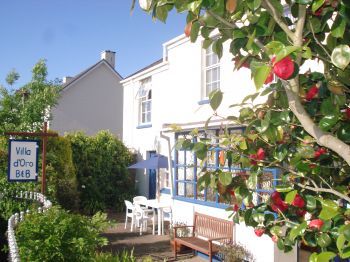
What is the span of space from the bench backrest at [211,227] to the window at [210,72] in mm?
3802

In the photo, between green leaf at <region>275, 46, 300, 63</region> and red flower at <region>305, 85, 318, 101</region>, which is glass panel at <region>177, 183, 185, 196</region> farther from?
green leaf at <region>275, 46, 300, 63</region>

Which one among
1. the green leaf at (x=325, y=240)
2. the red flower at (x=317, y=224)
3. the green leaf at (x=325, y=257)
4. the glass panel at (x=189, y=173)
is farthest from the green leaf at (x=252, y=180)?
the glass panel at (x=189, y=173)

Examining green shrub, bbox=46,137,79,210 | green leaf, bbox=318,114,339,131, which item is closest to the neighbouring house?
green shrub, bbox=46,137,79,210

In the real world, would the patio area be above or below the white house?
below

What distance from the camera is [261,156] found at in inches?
108

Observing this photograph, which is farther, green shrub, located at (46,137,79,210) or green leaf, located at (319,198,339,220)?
green shrub, located at (46,137,79,210)

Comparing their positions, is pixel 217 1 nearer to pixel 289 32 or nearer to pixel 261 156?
pixel 289 32

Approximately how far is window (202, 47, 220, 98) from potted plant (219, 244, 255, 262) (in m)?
4.92

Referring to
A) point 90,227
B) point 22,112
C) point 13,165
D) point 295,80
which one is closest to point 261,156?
point 295,80

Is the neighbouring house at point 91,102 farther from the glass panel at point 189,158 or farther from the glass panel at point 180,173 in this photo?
the glass panel at point 189,158

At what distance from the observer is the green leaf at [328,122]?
6.42ft

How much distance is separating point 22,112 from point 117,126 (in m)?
10.0

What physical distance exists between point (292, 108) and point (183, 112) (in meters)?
11.4

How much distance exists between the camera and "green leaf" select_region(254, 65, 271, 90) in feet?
5.39
